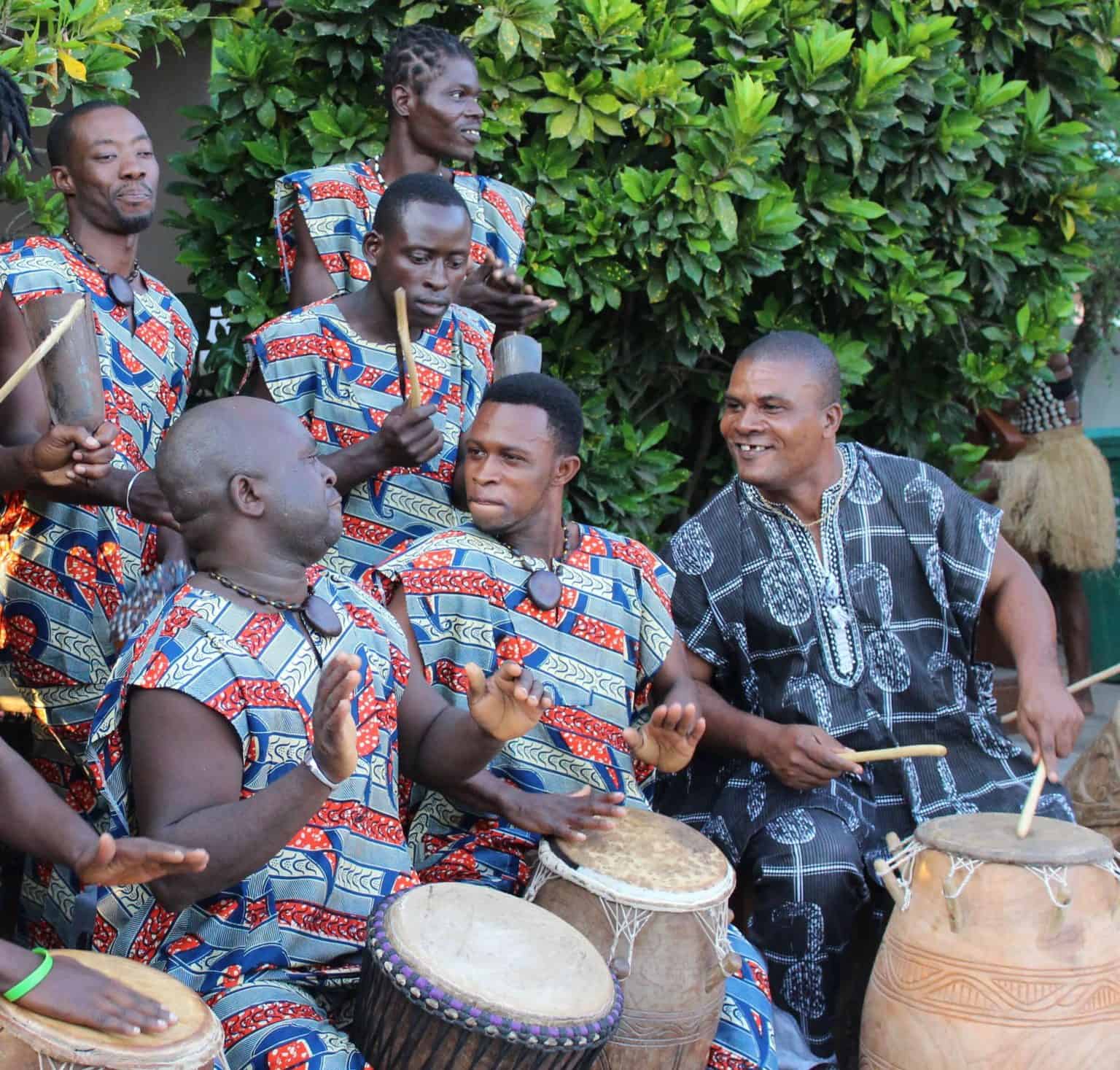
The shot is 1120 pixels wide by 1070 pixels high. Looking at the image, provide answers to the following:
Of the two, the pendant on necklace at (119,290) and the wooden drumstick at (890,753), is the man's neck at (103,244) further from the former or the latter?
the wooden drumstick at (890,753)

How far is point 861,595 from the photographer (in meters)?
4.59

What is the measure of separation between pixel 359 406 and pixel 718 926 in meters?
1.66

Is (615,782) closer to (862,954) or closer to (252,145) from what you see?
(862,954)

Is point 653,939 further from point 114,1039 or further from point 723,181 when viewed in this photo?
point 723,181

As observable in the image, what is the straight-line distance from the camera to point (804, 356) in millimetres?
4582

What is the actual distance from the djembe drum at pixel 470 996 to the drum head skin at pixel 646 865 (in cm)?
29

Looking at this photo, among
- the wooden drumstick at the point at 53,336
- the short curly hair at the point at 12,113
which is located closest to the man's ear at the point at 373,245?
the short curly hair at the point at 12,113

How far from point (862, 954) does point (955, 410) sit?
295cm

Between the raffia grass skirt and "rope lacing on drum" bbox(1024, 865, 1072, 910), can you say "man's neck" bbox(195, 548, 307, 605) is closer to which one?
"rope lacing on drum" bbox(1024, 865, 1072, 910)

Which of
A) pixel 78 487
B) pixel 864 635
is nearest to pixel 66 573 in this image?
pixel 78 487

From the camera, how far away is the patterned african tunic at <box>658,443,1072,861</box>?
177 inches

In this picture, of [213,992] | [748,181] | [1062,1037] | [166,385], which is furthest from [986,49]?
[213,992]

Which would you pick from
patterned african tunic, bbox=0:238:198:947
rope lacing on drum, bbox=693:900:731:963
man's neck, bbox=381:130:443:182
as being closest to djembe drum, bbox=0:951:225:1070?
rope lacing on drum, bbox=693:900:731:963

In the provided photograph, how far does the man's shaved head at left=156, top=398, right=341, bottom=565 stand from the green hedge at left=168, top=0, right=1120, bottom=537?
7.40ft
